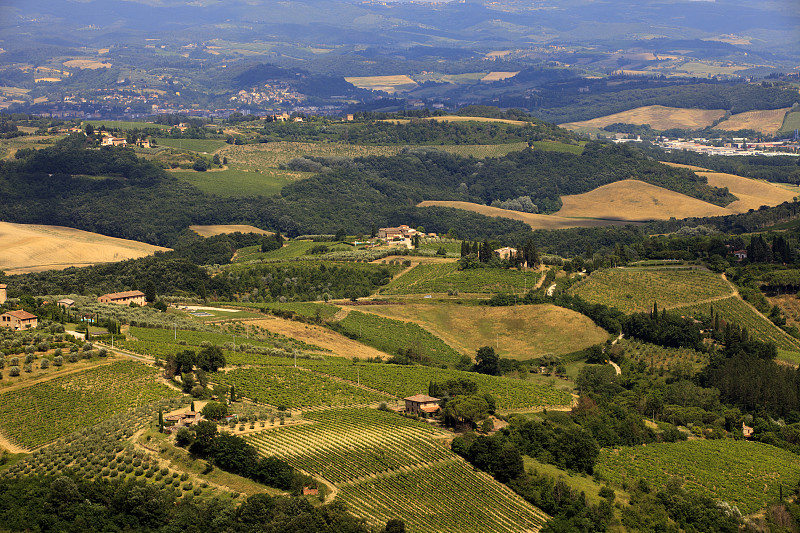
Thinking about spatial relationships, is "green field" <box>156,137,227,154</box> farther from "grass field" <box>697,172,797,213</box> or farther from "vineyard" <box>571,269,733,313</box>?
"vineyard" <box>571,269,733,313</box>

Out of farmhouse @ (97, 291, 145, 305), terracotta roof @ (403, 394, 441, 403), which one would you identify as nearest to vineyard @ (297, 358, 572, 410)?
terracotta roof @ (403, 394, 441, 403)

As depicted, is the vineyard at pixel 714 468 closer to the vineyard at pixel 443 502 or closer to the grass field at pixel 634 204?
the vineyard at pixel 443 502

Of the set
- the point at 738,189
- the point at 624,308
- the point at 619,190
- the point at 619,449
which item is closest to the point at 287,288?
the point at 624,308

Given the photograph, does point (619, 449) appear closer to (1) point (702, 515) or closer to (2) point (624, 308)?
(1) point (702, 515)

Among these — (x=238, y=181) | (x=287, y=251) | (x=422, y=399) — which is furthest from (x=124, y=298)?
(x=238, y=181)

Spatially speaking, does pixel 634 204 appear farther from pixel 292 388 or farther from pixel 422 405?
pixel 422 405

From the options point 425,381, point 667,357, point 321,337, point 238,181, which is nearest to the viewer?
point 425,381

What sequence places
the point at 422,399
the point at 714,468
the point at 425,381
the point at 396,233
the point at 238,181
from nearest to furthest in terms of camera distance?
the point at 714,468 → the point at 422,399 → the point at 425,381 → the point at 396,233 → the point at 238,181
